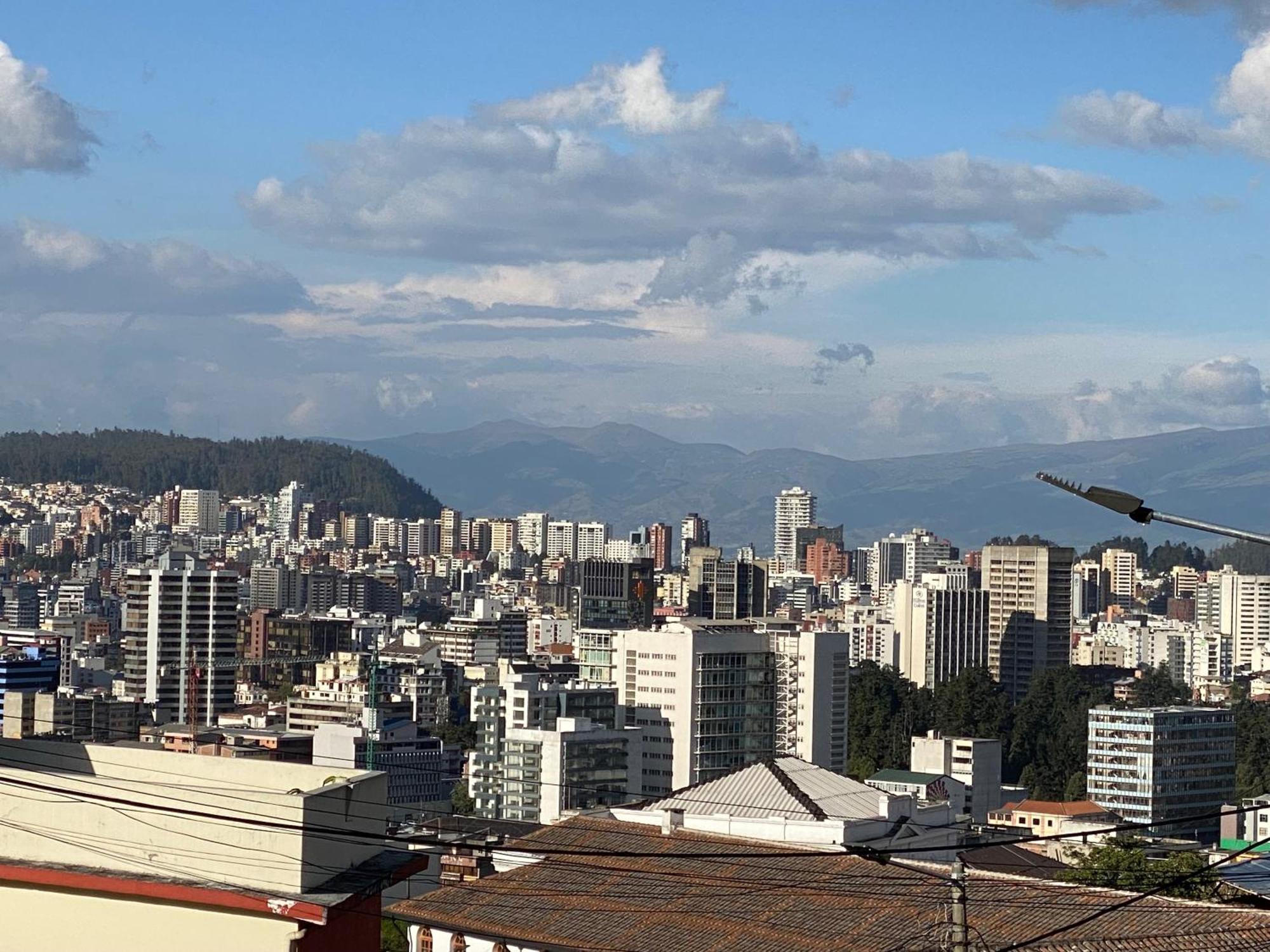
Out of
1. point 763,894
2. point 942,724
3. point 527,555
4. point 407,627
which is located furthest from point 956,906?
point 527,555

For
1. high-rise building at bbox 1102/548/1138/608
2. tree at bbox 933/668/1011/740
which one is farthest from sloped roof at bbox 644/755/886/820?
high-rise building at bbox 1102/548/1138/608

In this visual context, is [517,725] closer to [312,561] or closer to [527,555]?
[312,561]

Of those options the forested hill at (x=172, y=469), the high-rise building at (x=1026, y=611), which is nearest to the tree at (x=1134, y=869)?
the high-rise building at (x=1026, y=611)

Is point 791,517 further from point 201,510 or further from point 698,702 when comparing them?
point 698,702

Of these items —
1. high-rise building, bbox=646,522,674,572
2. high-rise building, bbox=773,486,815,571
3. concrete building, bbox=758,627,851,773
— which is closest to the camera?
concrete building, bbox=758,627,851,773

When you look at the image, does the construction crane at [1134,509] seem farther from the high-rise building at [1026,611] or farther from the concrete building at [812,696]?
the high-rise building at [1026,611]

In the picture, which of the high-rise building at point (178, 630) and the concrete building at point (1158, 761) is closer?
the concrete building at point (1158, 761)

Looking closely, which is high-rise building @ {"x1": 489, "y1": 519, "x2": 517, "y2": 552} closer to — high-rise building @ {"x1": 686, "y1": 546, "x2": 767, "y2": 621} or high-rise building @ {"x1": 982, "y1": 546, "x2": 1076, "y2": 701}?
high-rise building @ {"x1": 686, "y1": 546, "x2": 767, "y2": 621}
